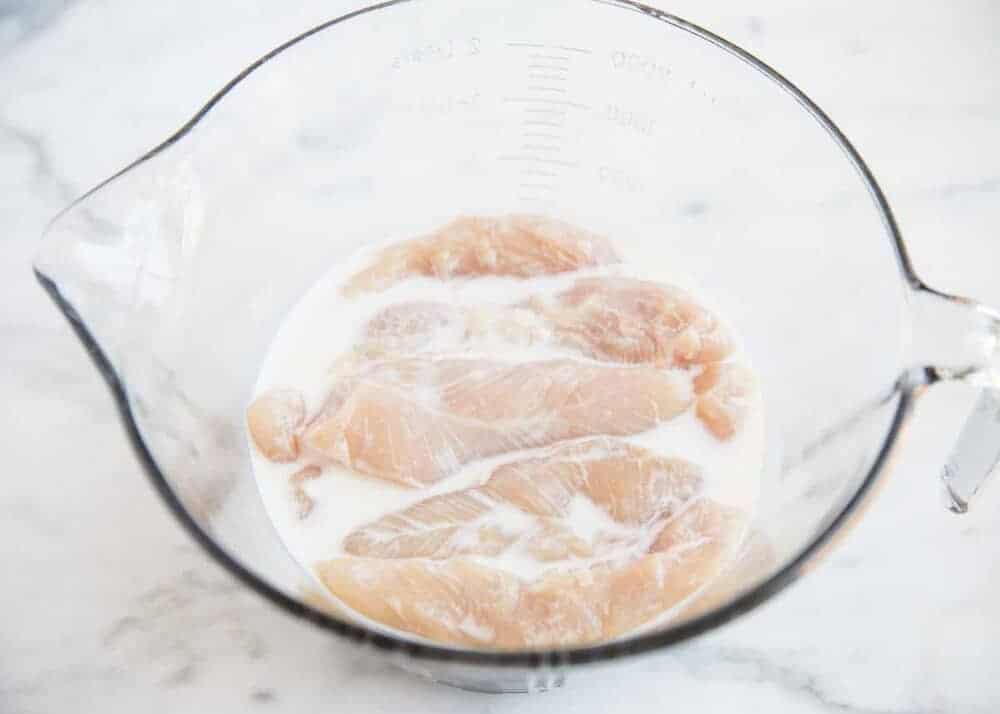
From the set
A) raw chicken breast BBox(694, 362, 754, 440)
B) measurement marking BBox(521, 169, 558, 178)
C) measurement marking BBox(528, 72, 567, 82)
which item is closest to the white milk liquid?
raw chicken breast BBox(694, 362, 754, 440)

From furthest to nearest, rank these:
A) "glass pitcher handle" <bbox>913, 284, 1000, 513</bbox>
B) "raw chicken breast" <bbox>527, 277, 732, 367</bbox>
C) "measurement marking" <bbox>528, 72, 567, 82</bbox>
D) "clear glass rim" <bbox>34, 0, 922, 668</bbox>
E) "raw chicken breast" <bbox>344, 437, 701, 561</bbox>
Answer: "measurement marking" <bbox>528, 72, 567, 82</bbox>
"raw chicken breast" <bbox>527, 277, 732, 367</bbox>
"raw chicken breast" <bbox>344, 437, 701, 561</bbox>
"glass pitcher handle" <bbox>913, 284, 1000, 513</bbox>
"clear glass rim" <bbox>34, 0, 922, 668</bbox>

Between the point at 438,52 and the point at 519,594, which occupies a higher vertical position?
the point at 438,52

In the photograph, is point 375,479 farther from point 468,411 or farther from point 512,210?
point 512,210

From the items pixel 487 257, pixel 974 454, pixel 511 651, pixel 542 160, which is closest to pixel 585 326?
pixel 487 257

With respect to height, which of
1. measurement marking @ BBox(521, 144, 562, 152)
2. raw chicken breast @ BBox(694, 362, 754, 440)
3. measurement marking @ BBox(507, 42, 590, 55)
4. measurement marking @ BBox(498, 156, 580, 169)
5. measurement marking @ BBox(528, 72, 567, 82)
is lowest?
raw chicken breast @ BBox(694, 362, 754, 440)

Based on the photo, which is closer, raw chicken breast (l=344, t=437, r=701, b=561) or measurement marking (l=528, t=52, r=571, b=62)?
raw chicken breast (l=344, t=437, r=701, b=561)

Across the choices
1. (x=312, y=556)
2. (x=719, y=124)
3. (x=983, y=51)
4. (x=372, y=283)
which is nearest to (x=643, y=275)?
(x=719, y=124)

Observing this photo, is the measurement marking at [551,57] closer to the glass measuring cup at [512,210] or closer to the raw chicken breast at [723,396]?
the glass measuring cup at [512,210]

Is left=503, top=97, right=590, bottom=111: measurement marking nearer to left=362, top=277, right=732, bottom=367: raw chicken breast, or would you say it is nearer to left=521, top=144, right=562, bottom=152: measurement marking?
left=521, top=144, right=562, bottom=152: measurement marking

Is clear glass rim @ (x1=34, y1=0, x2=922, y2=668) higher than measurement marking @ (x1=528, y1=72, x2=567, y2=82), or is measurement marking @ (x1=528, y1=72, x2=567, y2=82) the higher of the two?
measurement marking @ (x1=528, y1=72, x2=567, y2=82)
